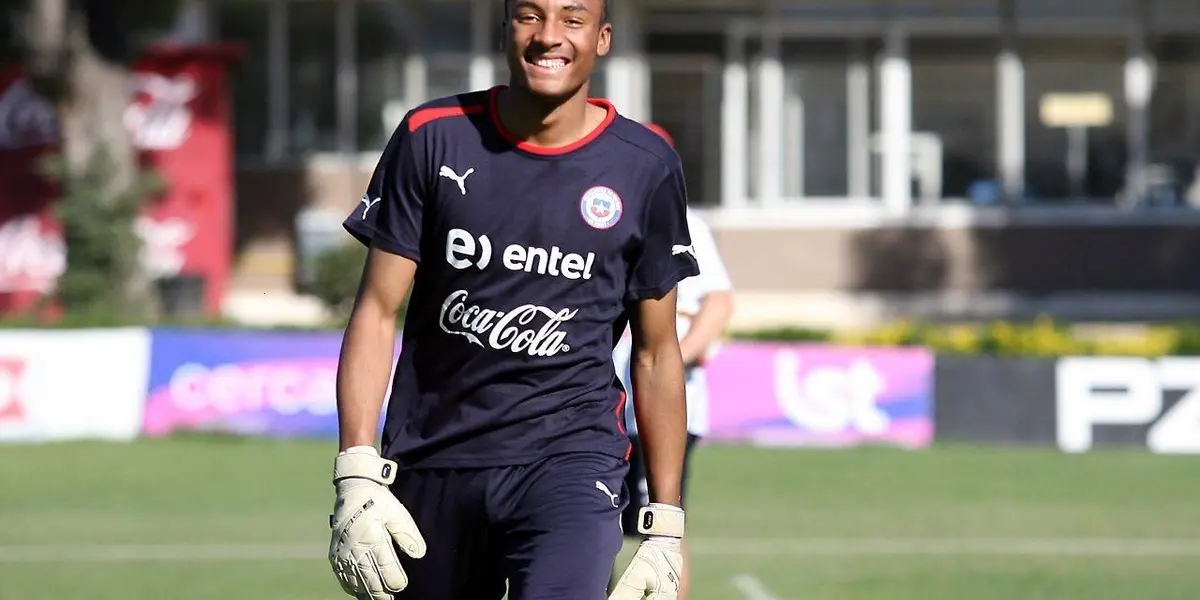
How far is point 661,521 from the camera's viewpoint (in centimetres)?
502

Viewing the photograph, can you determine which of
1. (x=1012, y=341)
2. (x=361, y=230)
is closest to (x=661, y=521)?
(x=361, y=230)

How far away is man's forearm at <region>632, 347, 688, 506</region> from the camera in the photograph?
5082 mm

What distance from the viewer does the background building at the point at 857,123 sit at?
27609 mm

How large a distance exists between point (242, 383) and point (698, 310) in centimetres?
912

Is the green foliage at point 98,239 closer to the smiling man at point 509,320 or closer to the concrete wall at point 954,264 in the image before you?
the concrete wall at point 954,264

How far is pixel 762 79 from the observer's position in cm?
2802

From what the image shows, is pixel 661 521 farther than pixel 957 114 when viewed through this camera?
No

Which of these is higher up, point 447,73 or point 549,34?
point 447,73

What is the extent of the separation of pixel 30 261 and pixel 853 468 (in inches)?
480

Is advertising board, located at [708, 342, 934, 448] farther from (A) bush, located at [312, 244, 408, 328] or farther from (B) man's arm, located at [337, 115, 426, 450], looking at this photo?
(B) man's arm, located at [337, 115, 426, 450]

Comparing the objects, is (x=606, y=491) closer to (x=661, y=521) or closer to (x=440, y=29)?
(x=661, y=521)

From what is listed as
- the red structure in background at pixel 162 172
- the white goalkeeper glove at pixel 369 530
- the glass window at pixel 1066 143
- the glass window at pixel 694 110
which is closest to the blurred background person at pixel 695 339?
the white goalkeeper glove at pixel 369 530

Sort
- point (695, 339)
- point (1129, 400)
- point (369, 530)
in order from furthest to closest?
1. point (1129, 400)
2. point (695, 339)
3. point (369, 530)

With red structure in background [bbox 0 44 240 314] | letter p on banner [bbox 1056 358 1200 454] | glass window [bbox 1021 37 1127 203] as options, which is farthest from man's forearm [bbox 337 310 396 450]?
glass window [bbox 1021 37 1127 203]
